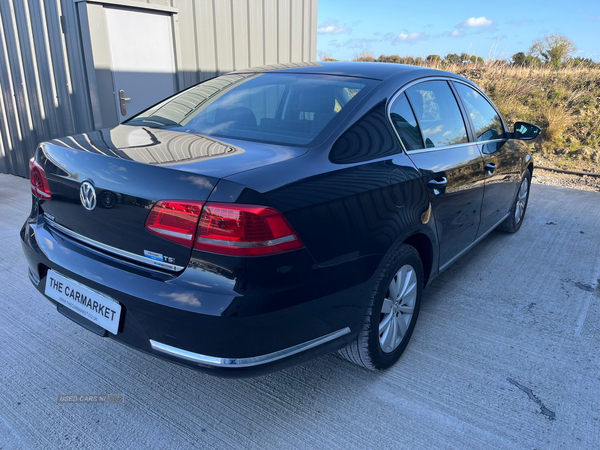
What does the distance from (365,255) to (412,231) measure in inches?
17.5

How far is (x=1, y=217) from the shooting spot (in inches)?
187

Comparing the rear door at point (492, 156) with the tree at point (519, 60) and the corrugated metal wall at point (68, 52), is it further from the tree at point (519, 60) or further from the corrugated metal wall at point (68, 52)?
the tree at point (519, 60)

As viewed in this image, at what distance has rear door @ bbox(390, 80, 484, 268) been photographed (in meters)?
2.42

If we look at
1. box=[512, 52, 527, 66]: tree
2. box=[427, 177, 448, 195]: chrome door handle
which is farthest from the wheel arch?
box=[512, 52, 527, 66]: tree

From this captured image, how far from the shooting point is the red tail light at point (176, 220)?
1.54m

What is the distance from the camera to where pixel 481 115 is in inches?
135

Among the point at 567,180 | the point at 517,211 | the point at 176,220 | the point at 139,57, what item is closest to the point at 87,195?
the point at 176,220

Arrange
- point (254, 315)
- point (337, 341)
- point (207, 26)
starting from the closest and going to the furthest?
point (254, 315), point (337, 341), point (207, 26)

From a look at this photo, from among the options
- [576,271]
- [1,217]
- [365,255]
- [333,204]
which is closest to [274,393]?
[365,255]

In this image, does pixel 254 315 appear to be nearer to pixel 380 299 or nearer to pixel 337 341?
pixel 337 341

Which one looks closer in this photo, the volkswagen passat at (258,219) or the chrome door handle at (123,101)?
the volkswagen passat at (258,219)

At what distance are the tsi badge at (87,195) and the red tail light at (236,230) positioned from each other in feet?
1.81

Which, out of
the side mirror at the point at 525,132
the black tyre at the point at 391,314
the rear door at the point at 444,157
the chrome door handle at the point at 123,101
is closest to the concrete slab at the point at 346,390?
the black tyre at the point at 391,314

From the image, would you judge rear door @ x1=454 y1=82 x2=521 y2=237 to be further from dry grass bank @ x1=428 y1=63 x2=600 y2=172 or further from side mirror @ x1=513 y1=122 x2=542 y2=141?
dry grass bank @ x1=428 y1=63 x2=600 y2=172
